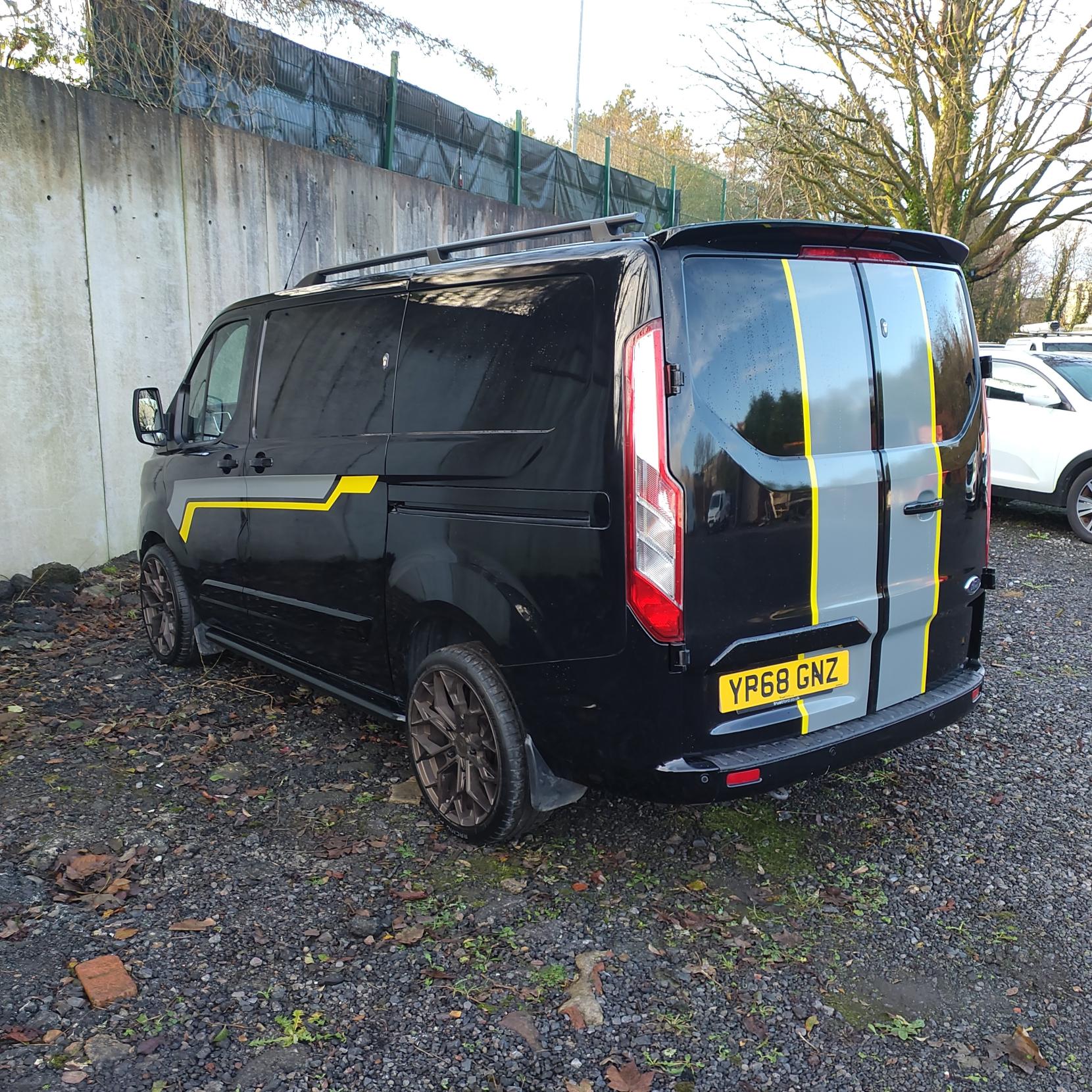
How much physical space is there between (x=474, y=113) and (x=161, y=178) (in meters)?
4.83

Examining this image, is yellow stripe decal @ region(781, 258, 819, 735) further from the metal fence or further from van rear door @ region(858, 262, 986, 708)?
the metal fence

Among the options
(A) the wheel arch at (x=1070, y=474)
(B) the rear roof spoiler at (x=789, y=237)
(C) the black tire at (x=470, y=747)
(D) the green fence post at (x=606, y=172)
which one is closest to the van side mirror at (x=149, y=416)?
(C) the black tire at (x=470, y=747)

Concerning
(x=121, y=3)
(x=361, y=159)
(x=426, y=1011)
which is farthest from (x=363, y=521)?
(x=361, y=159)

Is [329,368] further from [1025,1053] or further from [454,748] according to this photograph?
[1025,1053]

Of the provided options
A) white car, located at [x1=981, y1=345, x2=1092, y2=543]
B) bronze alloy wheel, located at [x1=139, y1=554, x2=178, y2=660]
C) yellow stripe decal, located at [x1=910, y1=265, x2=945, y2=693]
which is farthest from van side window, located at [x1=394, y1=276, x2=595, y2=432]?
white car, located at [x1=981, y1=345, x2=1092, y2=543]

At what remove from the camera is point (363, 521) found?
367 centimetres

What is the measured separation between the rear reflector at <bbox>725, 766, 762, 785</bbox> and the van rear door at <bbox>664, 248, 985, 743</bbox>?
0.39 ft

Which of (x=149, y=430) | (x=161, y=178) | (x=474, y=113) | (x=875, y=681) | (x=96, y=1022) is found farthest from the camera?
(x=474, y=113)

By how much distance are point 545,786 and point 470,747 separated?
0.32m

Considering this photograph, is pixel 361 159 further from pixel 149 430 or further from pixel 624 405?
pixel 624 405

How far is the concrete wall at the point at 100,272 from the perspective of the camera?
21.4 ft

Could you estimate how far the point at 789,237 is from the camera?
9.56 feet

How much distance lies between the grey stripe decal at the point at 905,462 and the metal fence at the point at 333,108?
645 centimetres

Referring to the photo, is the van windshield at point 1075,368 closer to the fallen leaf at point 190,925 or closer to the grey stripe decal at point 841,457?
the grey stripe decal at point 841,457
